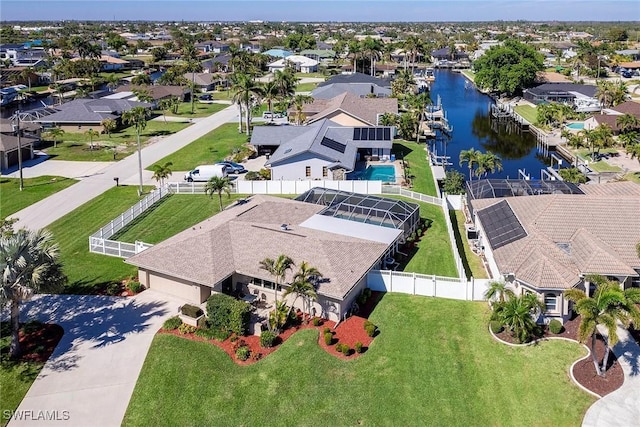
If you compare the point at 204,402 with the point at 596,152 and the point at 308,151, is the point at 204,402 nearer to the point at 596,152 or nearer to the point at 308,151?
the point at 308,151

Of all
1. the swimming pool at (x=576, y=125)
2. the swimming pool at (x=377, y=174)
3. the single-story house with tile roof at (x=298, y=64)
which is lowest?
the swimming pool at (x=377, y=174)

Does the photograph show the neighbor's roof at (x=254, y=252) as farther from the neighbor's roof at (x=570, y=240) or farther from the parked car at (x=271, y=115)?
the parked car at (x=271, y=115)

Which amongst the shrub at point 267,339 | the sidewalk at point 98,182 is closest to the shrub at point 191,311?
the shrub at point 267,339

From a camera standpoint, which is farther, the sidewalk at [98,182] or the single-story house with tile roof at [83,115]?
the single-story house with tile roof at [83,115]

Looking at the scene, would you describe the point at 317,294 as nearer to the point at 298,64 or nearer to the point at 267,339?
the point at 267,339

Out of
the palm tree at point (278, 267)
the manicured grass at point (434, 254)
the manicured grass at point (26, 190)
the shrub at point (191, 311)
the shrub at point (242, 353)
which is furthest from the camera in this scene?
the manicured grass at point (26, 190)

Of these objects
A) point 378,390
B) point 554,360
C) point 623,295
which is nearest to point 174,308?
point 378,390

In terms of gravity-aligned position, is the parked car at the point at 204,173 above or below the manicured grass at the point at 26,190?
above
